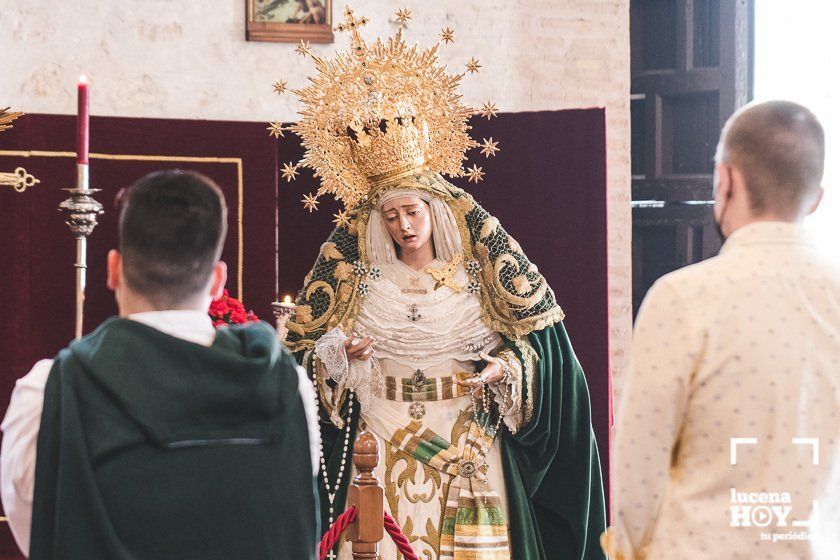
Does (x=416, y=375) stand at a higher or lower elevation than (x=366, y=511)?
higher

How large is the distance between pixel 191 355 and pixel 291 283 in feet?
9.88

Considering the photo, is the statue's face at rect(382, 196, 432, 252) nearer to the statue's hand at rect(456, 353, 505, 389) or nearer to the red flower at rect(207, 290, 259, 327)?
the statue's hand at rect(456, 353, 505, 389)

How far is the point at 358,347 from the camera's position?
376 centimetres

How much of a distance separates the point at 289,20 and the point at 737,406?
3615 mm

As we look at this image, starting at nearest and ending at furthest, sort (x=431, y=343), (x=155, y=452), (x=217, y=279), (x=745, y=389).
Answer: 1. (x=155, y=452)
2. (x=745, y=389)
3. (x=217, y=279)
4. (x=431, y=343)

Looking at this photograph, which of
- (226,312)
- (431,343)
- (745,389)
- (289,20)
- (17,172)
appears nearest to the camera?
(745,389)

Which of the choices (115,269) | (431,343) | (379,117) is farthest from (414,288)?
(115,269)

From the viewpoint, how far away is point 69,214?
299 cm

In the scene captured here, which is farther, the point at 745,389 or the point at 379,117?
the point at 379,117

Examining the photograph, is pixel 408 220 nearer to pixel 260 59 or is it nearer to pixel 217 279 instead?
pixel 260 59

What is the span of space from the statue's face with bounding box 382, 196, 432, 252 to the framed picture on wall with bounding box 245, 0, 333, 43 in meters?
1.44

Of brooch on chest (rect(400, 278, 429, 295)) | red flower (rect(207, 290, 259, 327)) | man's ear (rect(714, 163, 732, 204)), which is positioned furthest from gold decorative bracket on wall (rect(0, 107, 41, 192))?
man's ear (rect(714, 163, 732, 204))

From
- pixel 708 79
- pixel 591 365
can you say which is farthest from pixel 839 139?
pixel 591 365

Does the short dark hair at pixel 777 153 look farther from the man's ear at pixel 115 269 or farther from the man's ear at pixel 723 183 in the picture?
the man's ear at pixel 115 269
